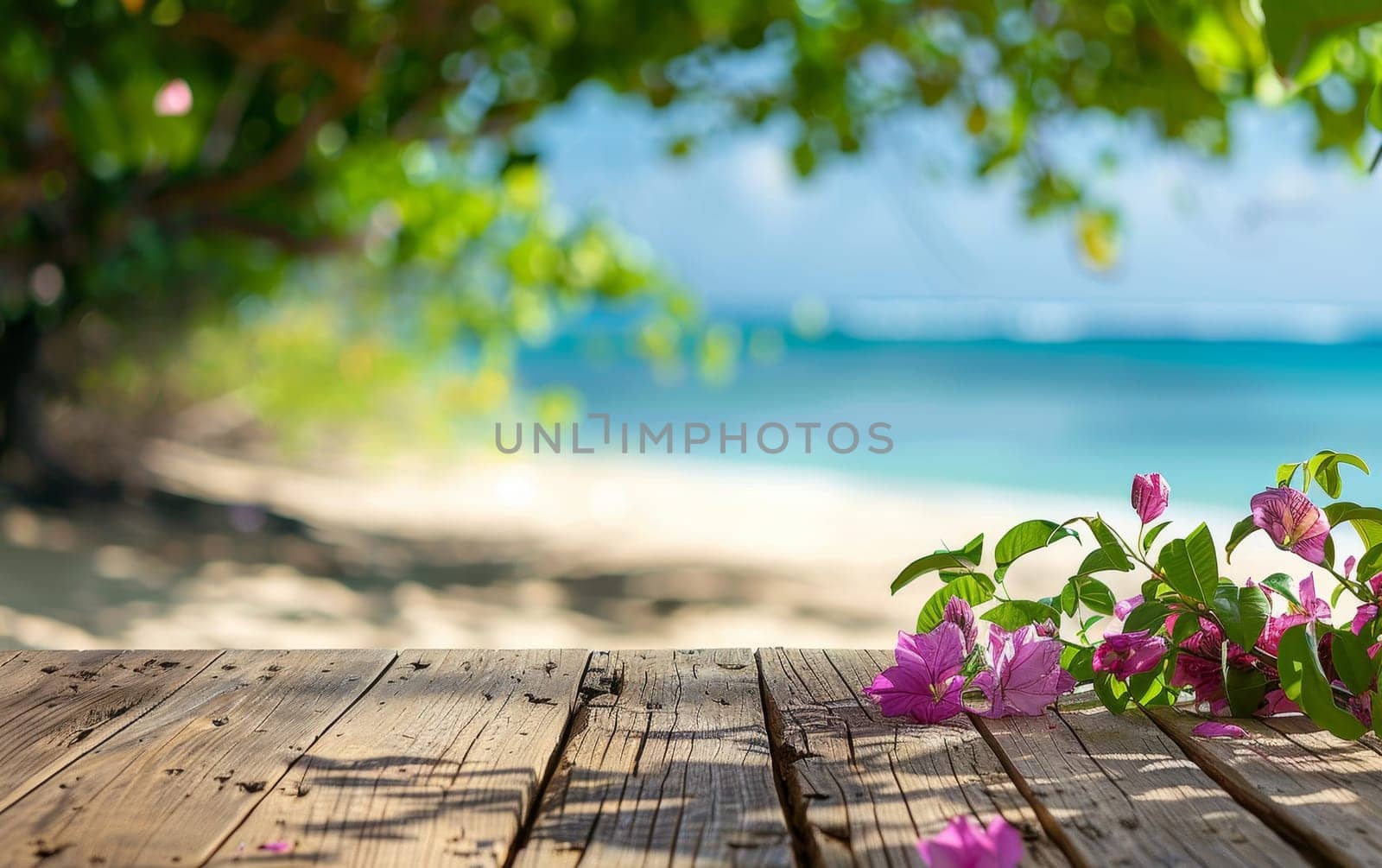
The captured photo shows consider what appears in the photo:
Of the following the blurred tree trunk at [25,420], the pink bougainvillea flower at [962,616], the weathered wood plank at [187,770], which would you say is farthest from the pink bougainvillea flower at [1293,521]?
the blurred tree trunk at [25,420]

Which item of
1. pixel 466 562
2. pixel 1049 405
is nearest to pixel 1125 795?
pixel 466 562

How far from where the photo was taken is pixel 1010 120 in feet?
11.1

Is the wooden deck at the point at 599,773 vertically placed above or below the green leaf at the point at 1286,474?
below

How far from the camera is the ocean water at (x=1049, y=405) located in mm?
12109

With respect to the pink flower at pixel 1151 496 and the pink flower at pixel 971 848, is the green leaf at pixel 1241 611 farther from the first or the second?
the pink flower at pixel 971 848

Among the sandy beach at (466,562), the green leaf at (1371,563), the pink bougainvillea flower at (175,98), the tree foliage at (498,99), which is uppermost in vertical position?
the tree foliage at (498,99)

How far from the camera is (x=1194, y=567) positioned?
31.6 inches

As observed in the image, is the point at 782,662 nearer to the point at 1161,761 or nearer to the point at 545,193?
the point at 1161,761

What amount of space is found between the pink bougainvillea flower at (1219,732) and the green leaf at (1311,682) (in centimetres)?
7

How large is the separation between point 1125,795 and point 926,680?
180 millimetres

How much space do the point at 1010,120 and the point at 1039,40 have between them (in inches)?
16.5

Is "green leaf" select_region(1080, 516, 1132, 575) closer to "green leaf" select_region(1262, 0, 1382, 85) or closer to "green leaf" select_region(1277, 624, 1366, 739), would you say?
"green leaf" select_region(1277, 624, 1366, 739)

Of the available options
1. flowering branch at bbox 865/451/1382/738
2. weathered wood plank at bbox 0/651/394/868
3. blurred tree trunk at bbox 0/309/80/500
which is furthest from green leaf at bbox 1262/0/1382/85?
blurred tree trunk at bbox 0/309/80/500

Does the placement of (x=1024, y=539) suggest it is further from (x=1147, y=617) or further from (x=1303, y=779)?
(x=1303, y=779)
